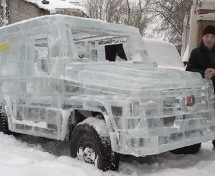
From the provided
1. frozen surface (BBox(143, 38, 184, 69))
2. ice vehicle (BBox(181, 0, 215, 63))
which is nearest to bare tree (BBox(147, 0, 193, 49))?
ice vehicle (BBox(181, 0, 215, 63))

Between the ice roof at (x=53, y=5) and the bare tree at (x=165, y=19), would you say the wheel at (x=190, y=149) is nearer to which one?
the bare tree at (x=165, y=19)

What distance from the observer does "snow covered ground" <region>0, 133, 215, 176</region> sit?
4680 millimetres

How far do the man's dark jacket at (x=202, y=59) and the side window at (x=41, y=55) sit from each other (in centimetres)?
206

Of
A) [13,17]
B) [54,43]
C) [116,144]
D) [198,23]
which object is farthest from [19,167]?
[13,17]

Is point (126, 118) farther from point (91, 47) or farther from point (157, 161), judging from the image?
point (91, 47)

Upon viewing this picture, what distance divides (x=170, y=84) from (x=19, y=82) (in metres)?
2.69

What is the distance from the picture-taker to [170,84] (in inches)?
193

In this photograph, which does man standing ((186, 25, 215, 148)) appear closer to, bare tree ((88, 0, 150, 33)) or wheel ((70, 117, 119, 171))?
wheel ((70, 117, 119, 171))

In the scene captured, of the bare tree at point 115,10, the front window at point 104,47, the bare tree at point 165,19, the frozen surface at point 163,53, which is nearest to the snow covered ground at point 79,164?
the front window at point 104,47

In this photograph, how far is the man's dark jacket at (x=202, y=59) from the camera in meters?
6.22

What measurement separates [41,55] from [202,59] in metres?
2.30

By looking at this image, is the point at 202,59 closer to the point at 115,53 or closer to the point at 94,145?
the point at 115,53

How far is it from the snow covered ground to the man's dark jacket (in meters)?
1.20

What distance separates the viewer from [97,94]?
5004mm
